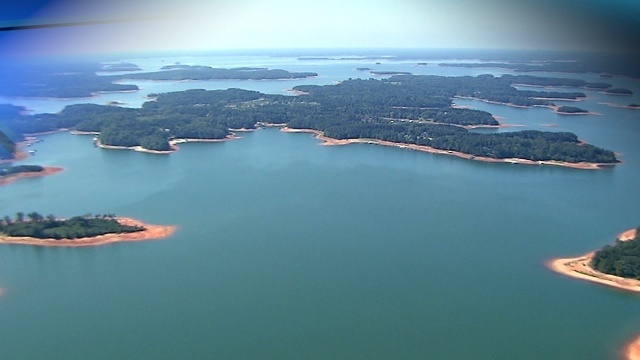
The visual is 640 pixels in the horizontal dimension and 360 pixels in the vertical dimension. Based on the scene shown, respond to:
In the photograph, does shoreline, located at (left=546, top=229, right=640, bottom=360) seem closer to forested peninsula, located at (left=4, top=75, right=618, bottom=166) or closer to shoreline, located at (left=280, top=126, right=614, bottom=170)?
shoreline, located at (left=280, top=126, right=614, bottom=170)

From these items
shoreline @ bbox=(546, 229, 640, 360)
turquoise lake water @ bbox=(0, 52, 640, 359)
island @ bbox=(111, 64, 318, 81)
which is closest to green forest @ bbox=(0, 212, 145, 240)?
turquoise lake water @ bbox=(0, 52, 640, 359)

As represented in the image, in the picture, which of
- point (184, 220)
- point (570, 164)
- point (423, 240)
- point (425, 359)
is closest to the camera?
point (425, 359)

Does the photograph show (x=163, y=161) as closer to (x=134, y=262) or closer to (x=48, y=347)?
(x=134, y=262)

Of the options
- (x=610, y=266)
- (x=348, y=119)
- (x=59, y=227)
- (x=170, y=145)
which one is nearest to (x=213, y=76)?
(x=348, y=119)

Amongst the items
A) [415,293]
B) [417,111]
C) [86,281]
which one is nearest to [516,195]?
[415,293]

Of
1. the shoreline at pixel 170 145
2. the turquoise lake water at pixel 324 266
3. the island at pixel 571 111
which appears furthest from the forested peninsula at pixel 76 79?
the island at pixel 571 111

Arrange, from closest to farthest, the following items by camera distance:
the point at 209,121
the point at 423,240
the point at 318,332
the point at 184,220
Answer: the point at 318,332
the point at 423,240
the point at 184,220
the point at 209,121
